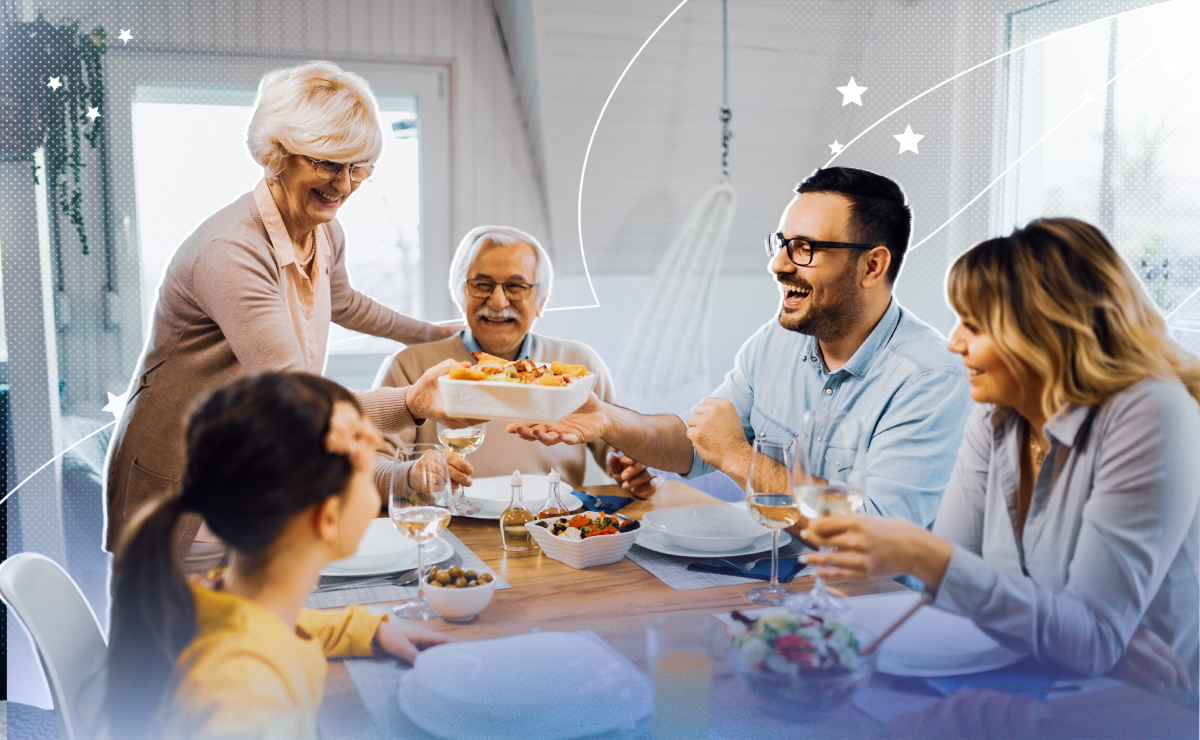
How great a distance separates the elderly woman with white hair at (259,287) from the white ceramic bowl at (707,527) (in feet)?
1.39

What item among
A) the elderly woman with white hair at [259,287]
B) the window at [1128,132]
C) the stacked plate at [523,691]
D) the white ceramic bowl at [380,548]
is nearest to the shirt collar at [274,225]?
the elderly woman with white hair at [259,287]

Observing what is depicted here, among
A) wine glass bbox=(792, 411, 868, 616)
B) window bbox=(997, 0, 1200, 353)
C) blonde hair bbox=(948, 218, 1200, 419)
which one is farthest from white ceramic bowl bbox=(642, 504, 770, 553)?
window bbox=(997, 0, 1200, 353)

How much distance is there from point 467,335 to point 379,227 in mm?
1162

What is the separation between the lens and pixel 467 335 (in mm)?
2227

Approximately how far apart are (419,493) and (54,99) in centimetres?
220

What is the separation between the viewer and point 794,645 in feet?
3.32

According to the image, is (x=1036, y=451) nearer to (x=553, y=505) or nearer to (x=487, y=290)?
(x=553, y=505)

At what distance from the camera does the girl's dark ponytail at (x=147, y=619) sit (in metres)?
0.71

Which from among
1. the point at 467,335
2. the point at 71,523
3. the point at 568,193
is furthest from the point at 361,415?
the point at 568,193

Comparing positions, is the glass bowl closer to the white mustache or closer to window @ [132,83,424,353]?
the white mustache

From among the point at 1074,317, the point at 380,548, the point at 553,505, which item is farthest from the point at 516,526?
the point at 1074,317

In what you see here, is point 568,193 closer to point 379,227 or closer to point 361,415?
point 379,227

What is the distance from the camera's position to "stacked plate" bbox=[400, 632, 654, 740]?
0.87 m

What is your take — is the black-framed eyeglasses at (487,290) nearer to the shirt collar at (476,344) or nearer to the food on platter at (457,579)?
the shirt collar at (476,344)
